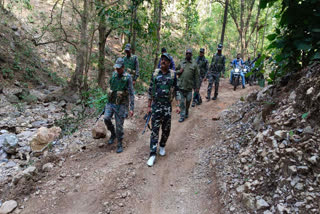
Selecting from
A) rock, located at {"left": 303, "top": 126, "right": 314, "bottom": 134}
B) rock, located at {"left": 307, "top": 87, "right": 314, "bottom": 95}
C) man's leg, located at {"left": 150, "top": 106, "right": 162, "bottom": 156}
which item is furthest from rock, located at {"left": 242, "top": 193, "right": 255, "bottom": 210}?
man's leg, located at {"left": 150, "top": 106, "right": 162, "bottom": 156}

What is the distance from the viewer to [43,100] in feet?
30.6

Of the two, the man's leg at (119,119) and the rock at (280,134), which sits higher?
the rock at (280,134)

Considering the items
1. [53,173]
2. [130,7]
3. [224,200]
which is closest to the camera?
[224,200]

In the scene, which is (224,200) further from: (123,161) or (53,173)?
(53,173)

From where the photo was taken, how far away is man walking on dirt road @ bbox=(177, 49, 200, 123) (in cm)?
669

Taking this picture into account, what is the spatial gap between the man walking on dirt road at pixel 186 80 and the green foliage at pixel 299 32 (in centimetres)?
298

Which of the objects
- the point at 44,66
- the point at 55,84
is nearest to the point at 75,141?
the point at 55,84

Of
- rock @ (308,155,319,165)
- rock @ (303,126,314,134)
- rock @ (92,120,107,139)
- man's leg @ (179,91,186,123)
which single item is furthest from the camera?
man's leg @ (179,91,186,123)

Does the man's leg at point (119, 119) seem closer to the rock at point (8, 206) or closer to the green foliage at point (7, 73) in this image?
the rock at point (8, 206)

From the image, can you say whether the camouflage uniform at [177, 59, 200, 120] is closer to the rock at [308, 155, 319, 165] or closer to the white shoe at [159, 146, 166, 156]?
the white shoe at [159, 146, 166, 156]

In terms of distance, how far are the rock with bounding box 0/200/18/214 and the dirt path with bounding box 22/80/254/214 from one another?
18cm

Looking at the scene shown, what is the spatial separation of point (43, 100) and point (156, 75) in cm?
696

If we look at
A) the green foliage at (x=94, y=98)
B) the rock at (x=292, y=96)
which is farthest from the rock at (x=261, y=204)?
the green foliage at (x=94, y=98)

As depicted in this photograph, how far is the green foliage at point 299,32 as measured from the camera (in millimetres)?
3408
